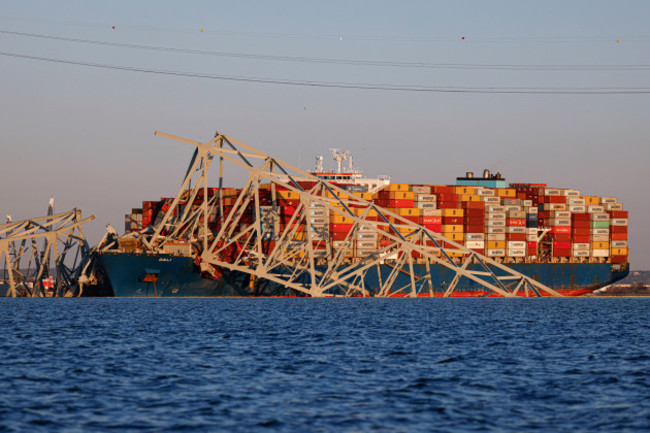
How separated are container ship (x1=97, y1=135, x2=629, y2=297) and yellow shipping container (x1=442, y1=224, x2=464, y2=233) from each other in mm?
141

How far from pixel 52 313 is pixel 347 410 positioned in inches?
2010

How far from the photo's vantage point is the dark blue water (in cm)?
2381

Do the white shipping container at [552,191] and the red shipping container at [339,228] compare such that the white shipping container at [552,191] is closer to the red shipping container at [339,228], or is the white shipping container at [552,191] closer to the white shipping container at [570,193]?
the white shipping container at [570,193]

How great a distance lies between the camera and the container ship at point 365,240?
95688mm

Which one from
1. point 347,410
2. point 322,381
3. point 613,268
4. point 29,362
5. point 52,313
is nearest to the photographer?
point 347,410

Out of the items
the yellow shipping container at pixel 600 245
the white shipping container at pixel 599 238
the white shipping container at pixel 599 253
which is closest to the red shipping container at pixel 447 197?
the white shipping container at pixel 599 238

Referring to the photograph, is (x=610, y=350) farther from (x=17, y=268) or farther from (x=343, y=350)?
(x=17, y=268)

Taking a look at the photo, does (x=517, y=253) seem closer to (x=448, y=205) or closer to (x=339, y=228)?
(x=448, y=205)

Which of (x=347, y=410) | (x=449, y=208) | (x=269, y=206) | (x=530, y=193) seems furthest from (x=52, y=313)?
(x=530, y=193)

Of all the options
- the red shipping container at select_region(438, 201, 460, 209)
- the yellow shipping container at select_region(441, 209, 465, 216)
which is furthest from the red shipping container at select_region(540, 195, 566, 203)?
the yellow shipping container at select_region(441, 209, 465, 216)

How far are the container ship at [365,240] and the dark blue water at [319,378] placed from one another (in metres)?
38.4

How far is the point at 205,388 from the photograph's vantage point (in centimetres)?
2883

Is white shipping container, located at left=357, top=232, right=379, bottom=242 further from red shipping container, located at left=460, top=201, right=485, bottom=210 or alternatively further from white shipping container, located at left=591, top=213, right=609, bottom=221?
white shipping container, located at left=591, top=213, right=609, bottom=221

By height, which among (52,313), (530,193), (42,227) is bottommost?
(52,313)
